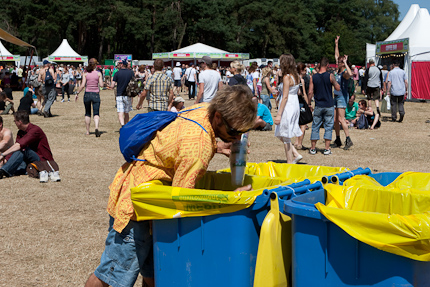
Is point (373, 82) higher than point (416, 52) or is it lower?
lower

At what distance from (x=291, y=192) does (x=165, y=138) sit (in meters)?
0.73

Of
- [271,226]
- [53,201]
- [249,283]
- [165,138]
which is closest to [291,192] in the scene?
[271,226]

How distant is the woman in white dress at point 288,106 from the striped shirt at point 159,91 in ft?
8.38

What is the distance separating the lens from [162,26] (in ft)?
220

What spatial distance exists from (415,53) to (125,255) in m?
22.7

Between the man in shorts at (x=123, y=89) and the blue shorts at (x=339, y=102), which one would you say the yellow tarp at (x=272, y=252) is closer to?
the blue shorts at (x=339, y=102)

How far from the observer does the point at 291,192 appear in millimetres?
2719

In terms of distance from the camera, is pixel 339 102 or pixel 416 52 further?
pixel 416 52

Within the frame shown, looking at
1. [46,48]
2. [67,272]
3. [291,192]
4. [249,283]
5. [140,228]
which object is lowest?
[67,272]

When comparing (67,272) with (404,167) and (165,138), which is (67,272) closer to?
(165,138)

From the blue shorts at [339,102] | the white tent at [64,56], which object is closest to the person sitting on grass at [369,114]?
the blue shorts at [339,102]

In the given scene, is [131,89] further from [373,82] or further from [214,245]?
[214,245]

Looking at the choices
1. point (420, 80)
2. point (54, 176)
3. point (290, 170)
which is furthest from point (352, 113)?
point (290, 170)

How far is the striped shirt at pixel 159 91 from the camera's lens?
9.52m
